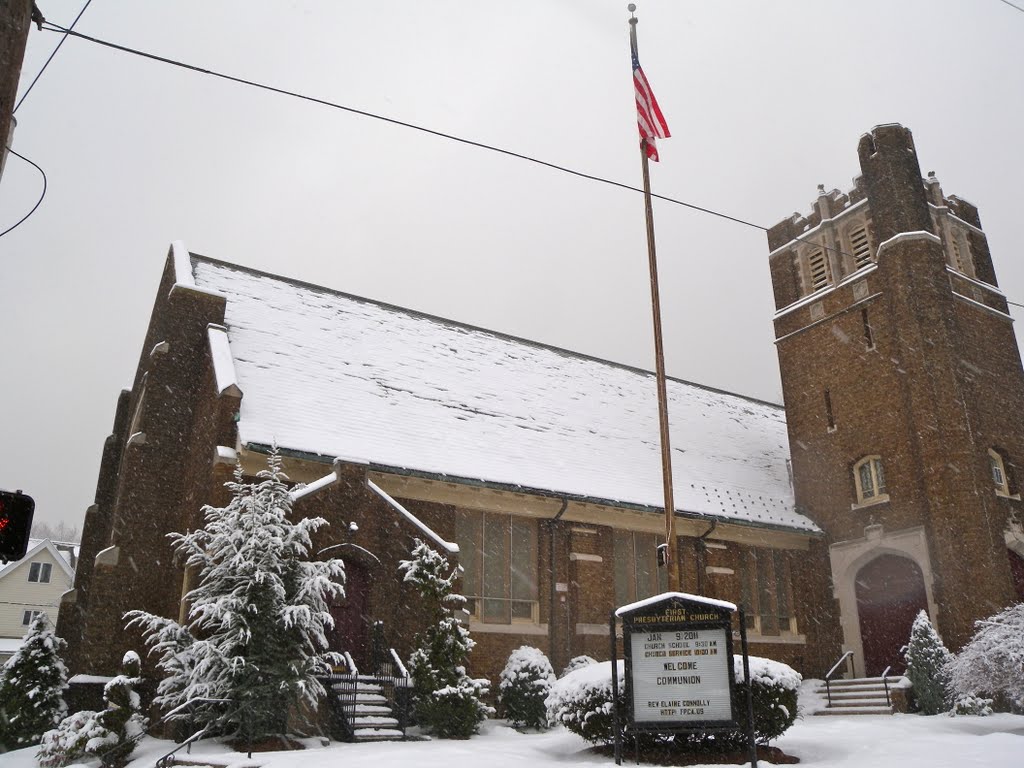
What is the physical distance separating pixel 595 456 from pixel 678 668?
38.0ft

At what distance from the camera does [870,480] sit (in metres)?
23.3

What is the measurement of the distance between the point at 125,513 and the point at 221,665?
6214 millimetres

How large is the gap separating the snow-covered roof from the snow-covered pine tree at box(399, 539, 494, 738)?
314cm

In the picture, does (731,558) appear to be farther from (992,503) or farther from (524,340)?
(524,340)

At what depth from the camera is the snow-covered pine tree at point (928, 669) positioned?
1752 cm

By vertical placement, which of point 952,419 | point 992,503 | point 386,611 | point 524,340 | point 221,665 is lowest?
point 221,665

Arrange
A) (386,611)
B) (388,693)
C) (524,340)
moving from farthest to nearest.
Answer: (524,340)
(386,611)
(388,693)

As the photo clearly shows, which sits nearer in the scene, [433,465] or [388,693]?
[388,693]

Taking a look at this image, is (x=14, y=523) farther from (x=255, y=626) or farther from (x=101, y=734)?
(x=101, y=734)

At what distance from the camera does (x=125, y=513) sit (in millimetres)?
16922

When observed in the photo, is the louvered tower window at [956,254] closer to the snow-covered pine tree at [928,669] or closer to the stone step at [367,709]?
the snow-covered pine tree at [928,669]

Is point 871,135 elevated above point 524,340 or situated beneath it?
elevated above

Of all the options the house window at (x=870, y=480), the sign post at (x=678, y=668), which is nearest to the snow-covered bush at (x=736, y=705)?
the sign post at (x=678, y=668)

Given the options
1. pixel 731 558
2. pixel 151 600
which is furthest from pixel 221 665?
pixel 731 558
